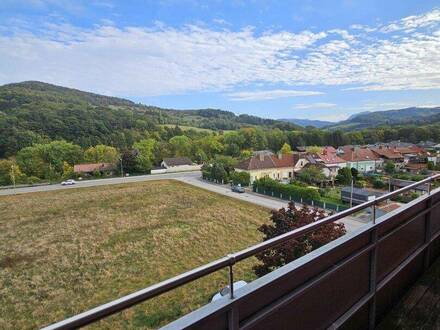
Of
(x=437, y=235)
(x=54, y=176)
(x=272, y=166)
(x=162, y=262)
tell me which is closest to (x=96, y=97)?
(x=54, y=176)

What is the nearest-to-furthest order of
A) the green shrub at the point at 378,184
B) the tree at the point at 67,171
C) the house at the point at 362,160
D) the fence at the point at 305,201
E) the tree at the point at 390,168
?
1. the fence at the point at 305,201
2. the green shrub at the point at 378,184
3. the tree at the point at 390,168
4. the house at the point at 362,160
5. the tree at the point at 67,171

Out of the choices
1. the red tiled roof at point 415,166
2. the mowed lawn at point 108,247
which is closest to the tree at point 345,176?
the red tiled roof at point 415,166

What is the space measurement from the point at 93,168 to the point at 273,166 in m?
20.7

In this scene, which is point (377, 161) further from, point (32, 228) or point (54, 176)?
point (54, 176)

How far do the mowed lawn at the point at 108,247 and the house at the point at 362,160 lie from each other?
58.1ft

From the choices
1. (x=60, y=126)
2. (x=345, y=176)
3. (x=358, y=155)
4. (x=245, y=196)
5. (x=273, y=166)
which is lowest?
(x=245, y=196)

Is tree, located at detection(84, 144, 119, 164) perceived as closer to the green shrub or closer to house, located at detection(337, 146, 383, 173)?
house, located at detection(337, 146, 383, 173)

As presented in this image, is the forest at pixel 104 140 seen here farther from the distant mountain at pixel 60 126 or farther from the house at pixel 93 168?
the house at pixel 93 168

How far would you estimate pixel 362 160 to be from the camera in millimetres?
31703

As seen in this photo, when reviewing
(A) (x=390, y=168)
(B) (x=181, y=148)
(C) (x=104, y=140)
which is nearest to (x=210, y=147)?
(B) (x=181, y=148)

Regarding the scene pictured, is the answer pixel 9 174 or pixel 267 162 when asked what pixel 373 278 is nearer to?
pixel 267 162

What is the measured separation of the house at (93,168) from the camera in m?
33.3

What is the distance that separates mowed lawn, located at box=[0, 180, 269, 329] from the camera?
21.4 ft

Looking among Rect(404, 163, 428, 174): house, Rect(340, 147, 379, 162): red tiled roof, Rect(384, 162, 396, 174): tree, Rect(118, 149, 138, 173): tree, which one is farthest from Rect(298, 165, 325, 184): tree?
Rect(118, 149, 138, 173): tree
